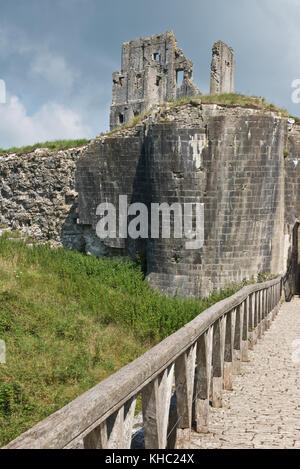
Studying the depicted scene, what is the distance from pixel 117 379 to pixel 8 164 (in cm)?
1661

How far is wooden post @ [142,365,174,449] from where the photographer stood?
238 cm

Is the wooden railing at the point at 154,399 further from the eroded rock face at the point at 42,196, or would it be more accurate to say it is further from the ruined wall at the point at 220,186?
the eroded rock face at the point at 42,196

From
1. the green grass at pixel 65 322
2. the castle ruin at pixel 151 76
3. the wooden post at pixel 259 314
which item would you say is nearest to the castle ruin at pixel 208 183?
the green grass at pixel 65 322

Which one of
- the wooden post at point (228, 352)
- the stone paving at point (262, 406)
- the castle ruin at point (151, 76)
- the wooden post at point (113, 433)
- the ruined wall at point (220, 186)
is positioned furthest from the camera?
the castle ruin at point (151, 76)

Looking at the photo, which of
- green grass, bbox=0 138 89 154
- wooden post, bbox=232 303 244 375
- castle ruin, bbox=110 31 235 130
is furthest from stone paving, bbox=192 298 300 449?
castle ruin, bbox=110 31 235 130

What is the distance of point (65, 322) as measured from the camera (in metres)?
7.50

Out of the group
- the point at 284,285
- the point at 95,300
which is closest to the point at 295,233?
the point at 284,285

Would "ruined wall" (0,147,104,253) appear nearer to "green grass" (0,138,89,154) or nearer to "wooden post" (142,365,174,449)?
"green grass" (0,138,89,154)

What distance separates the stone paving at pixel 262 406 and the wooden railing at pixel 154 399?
0.19 metres

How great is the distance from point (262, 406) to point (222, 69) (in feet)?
102

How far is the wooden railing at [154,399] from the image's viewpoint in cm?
158

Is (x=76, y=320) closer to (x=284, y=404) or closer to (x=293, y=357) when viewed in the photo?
(x=293, y=357)

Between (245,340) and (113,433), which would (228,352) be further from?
(113,433)

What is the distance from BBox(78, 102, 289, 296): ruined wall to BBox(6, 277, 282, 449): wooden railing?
6901mm
